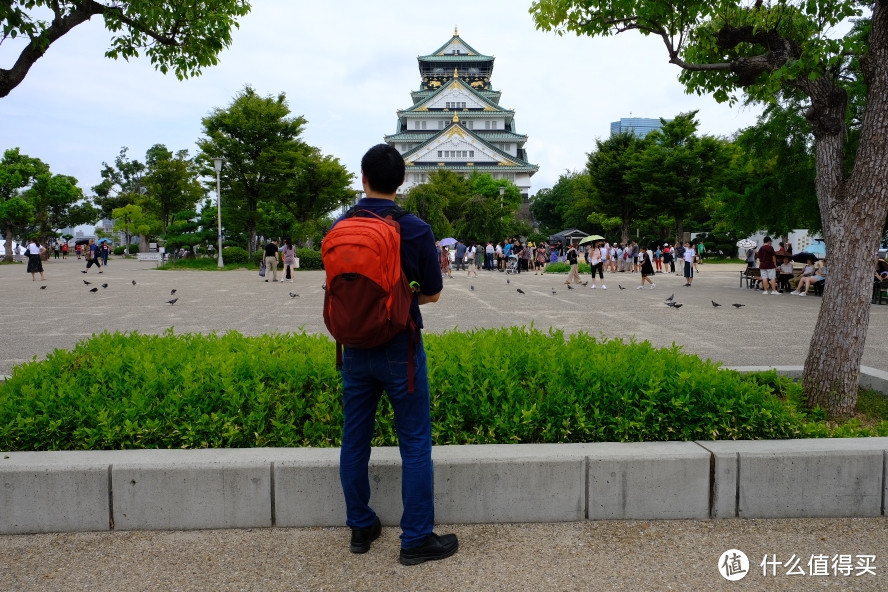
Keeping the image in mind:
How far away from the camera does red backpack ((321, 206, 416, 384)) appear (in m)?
2.60

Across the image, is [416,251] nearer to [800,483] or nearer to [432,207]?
[800,483]

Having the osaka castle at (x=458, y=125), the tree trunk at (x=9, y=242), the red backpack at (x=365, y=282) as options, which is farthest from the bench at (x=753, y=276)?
the osaka castle at (x=458, y=125)

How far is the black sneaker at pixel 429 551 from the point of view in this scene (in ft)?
9.52

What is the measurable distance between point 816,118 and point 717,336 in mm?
5911

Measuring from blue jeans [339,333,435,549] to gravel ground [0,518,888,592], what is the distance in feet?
0.66

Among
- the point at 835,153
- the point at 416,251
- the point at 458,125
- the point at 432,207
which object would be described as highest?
the point at 458,125

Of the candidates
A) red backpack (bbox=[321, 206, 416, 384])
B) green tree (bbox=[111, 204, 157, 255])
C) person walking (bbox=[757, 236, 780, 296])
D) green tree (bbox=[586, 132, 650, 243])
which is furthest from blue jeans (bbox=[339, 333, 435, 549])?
green tree (bbox=[111, 204, 157, 255])

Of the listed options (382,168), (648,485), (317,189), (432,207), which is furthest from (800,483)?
(432,207)

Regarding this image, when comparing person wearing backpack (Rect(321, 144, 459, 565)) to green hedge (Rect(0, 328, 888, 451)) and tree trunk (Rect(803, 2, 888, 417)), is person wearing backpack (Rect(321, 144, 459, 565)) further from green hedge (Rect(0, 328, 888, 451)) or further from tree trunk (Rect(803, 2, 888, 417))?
tree trunk (Rect(803, 2, 888, 417))

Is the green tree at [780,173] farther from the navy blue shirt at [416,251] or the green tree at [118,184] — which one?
the green tree at [118,184]

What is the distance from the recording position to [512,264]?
35.7 metres

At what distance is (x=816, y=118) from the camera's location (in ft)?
15.5

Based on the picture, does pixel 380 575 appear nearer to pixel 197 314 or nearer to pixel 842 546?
pixel 842 546

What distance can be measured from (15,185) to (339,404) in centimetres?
Result: 4430
